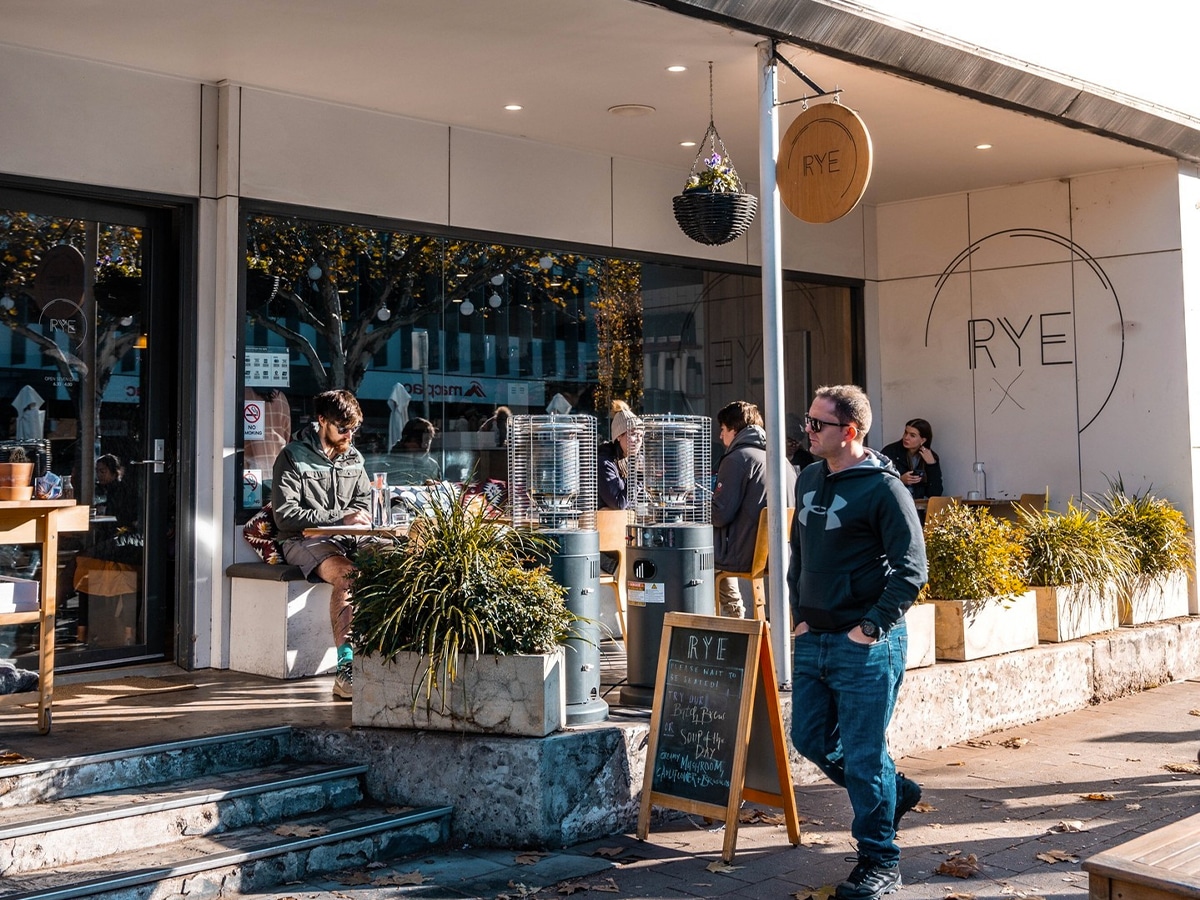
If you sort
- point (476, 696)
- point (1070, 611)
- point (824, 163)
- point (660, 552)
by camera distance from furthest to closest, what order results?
point (1070, 611) < point (824, 163) < point (660, 552) < point (476, 696)

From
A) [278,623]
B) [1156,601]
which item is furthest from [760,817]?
[1156,601]

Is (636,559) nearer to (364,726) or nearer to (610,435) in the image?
(364,726)

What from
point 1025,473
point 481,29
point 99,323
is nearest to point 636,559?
point 481,29

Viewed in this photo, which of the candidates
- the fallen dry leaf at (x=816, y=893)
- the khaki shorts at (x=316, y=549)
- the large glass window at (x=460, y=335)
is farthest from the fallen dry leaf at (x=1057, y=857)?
the large glass window at (x=460, y=335)

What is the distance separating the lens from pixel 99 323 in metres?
7.27

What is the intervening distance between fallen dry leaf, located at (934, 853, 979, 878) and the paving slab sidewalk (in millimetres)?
25

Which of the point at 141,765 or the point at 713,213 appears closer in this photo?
the point at 141,765

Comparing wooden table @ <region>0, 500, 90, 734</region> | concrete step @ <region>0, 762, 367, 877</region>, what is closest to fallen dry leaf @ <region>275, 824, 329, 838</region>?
concrete step @ <region>0, 762, 367, 877</region>

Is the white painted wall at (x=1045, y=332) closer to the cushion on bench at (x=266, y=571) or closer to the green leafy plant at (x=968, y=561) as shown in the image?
the green leafy plant at (x=968, y=561)

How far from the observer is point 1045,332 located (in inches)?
422

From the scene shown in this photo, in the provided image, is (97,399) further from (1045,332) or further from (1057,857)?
(1045,332)

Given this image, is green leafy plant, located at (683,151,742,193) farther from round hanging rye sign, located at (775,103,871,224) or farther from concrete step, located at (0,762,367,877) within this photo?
concrete step, located at (0,762,367,877)

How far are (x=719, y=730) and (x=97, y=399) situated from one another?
4.25 metres

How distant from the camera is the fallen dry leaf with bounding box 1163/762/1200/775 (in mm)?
6340
